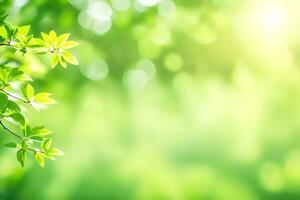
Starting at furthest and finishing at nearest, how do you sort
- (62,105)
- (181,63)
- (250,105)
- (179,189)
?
(179,189), (250,105), (62,105), (181,63)

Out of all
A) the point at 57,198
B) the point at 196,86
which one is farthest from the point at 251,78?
the point at 57,198

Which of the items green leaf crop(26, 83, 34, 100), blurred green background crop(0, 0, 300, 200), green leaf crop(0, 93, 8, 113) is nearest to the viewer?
green leaf crop(0, 93, 8, 113)

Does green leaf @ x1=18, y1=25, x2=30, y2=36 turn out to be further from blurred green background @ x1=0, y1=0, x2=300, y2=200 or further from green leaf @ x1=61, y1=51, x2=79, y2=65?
blurred green background @ x1=0, y1=0, x2=300, y2=200

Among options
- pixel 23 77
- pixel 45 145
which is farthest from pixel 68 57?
pixel 45 145

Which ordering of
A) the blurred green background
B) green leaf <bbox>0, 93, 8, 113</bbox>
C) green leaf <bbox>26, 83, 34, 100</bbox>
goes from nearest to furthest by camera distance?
green leaf <bbox>0, 93, 8, 113</bbox>, green leaf <bbox>26, 83, 34, 100</bbox>, the blurred green background

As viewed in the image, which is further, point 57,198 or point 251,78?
point 57,198

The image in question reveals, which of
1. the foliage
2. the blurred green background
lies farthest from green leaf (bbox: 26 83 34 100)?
the blurred green background

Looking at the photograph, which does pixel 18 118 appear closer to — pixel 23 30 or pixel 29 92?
pixel 29 92

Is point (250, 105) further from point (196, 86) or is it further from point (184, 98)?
point (196, 86)
